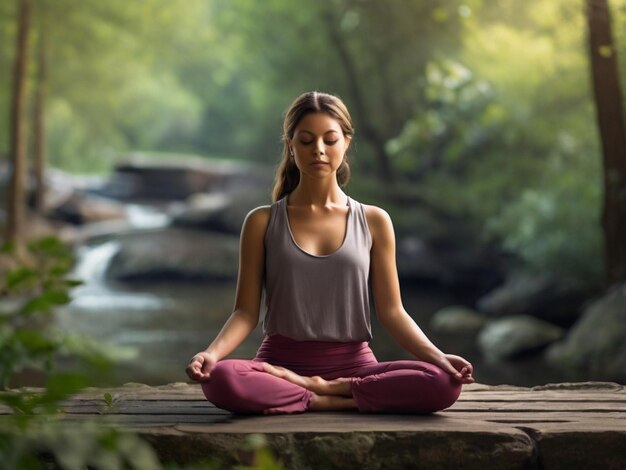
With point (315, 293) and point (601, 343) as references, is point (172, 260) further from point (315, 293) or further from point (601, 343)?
point (315, 293)

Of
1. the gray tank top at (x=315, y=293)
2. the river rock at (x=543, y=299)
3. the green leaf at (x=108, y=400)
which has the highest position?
the river rock at (x=543, y=299)

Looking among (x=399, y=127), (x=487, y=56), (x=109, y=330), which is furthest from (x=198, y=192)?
(x=109, y=330)

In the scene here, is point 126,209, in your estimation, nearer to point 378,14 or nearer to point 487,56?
point 378,14

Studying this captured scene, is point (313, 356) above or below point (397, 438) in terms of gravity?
above

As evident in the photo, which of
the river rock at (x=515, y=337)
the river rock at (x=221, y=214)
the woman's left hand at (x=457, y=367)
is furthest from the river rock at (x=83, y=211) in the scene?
the woman's left hand at (x=457, y=367)

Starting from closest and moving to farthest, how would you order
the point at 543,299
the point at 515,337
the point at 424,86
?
the point at 515,337, the point at 543,299, the point at 424,86

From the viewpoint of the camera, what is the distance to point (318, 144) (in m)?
3.57

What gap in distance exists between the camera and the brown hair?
3590 mm

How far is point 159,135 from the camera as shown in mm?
32219

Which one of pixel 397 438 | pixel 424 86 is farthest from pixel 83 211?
pixel 397 438

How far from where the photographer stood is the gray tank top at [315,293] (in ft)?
11.5

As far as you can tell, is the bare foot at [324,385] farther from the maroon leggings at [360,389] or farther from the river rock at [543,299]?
the river rock at [543,299]

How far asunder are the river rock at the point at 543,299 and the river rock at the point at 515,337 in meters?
0.88

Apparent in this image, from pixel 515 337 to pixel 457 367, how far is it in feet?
26.5
